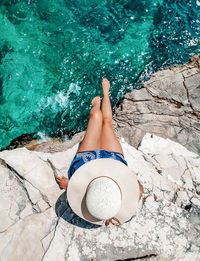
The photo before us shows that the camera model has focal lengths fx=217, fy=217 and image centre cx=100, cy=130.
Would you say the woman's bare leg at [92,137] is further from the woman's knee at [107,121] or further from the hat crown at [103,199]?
the hat crown at [103,199]

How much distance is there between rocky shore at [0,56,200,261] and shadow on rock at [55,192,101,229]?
0.02m

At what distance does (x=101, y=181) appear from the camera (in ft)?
9.38

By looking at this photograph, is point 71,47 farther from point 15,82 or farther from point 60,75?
point 15,82

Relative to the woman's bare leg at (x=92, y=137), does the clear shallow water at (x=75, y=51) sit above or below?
above

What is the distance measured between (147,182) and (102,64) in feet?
12.2

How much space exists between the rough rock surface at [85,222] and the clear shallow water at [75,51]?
1.79 meters

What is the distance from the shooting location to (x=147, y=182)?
167 inches

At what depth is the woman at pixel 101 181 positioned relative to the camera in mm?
2740

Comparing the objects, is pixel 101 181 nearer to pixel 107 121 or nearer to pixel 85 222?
pixel 85 222

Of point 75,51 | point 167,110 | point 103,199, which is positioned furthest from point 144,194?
point 75,51

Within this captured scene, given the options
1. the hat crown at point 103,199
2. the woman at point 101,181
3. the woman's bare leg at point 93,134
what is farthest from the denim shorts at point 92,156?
the hat crown at point 103,199

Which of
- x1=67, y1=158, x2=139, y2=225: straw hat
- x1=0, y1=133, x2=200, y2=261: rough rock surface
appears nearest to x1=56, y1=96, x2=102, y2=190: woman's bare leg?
x1=0, y1=133, x2=200, y2=261: rough rock surface

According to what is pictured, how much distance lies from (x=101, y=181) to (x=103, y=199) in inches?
10.0

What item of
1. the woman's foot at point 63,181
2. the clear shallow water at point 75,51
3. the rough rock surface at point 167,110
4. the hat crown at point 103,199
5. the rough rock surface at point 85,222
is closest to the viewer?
the hat crown at point 103,199
